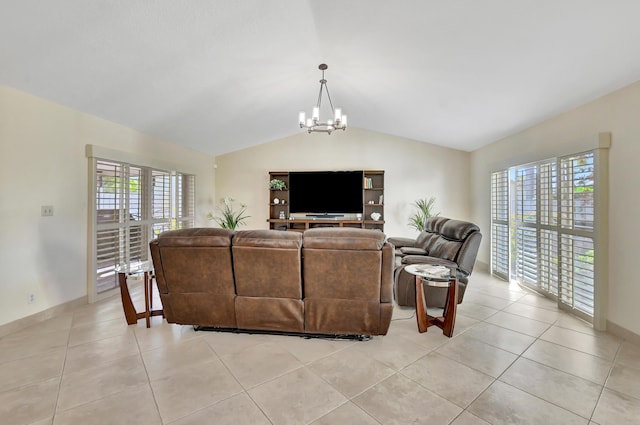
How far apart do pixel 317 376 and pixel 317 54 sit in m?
3.45

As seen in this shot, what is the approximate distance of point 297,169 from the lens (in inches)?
252

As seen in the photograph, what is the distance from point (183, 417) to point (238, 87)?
360 centimetres

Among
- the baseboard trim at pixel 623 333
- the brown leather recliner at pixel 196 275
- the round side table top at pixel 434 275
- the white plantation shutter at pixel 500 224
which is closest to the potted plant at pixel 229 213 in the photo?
the brown leather recliner at pixel 196 275

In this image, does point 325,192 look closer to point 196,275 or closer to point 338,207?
point 338,207

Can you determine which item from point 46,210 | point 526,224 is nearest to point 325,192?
point 526,224

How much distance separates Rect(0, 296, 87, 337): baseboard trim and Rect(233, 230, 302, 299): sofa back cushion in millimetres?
2297

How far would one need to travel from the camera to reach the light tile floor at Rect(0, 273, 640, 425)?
156cm

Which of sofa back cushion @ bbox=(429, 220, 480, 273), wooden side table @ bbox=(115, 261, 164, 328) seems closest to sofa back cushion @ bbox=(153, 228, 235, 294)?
wooden side table @ bbox=(115, 261, 164, 328)

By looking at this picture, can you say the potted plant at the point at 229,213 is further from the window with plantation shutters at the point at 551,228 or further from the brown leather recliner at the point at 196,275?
the window with plantation shutters at the point at 551,228

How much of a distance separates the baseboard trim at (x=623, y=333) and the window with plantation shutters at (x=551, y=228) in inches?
7.3

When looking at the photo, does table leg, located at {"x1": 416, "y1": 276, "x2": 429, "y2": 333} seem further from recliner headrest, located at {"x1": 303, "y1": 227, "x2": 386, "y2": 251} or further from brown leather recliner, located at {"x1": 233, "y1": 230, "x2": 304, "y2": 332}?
brown leather recliner, located at {"x1": 233, "y1": 230, "x2": 304, "y2": 332}

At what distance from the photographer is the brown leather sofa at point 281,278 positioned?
87.3 inches

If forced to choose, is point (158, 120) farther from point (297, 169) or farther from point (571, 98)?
point (571, 98)

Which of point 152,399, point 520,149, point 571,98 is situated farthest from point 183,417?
point 520,149
